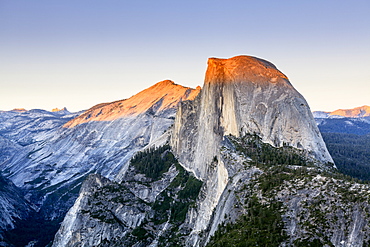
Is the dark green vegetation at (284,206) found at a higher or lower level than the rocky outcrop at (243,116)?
lower

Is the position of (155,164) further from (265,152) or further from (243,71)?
(265,152)

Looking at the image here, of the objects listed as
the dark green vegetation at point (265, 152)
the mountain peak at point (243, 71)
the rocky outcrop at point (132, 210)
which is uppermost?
the mountain peak at point (243, 71)

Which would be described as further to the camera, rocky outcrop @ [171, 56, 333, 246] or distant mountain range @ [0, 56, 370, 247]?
rocky outcrop @ [171, 56, 333, 246]

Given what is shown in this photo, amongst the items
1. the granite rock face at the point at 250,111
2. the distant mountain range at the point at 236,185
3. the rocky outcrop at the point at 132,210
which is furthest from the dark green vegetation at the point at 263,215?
the rocky outcrop at the point at 132,210

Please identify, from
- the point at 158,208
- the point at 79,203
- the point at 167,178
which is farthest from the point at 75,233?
the point at 167,178

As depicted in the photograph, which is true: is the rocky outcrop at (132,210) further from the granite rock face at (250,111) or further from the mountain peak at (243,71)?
the mountain peak at (243,71)

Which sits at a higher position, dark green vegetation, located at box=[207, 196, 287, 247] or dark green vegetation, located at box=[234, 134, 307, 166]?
dark green vegetation, located at box=[234, 134, 307, 166]

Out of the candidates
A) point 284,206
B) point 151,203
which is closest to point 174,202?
point 151,203

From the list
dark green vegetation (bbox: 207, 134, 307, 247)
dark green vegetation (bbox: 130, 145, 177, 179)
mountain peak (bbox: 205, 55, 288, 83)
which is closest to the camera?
dark green vegetation (bbox: 207, 134, 307, 247)

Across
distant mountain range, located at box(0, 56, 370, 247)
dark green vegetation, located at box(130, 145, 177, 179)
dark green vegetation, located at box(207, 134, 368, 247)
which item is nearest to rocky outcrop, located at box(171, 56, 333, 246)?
distant mountain range, located at box(0, 56, 370, 247)

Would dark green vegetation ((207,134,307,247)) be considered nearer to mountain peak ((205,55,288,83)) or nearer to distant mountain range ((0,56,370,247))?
distant mountain range ((0,56,370,247))
